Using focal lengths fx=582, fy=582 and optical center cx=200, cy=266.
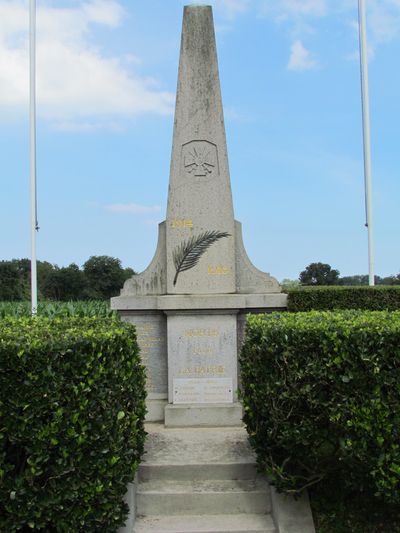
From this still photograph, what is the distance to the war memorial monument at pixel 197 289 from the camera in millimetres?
6492

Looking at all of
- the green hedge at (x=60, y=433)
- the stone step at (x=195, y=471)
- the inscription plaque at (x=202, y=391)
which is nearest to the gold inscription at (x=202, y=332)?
the inscription plaque at (x=202, y=391)

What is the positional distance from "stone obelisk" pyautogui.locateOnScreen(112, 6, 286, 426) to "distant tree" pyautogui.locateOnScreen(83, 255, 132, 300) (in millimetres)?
42867

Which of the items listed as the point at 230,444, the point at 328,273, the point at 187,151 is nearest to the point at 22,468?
the point at 230,444

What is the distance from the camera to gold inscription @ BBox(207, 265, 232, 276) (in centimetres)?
683

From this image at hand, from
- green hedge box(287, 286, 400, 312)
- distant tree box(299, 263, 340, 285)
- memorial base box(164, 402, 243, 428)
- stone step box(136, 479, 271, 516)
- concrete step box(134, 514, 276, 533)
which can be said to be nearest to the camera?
concrete step box(134, 514, 276, 533)

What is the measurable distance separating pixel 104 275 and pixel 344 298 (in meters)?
43.1

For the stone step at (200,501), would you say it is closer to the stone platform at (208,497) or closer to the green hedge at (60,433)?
the stone platform at (208,497)

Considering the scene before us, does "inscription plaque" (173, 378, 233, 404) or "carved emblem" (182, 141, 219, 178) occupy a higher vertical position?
"carved emblem" (182, 141, 219, 178)

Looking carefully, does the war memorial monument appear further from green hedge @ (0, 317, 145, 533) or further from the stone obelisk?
green hedge @ (0, 317, 145, 533)

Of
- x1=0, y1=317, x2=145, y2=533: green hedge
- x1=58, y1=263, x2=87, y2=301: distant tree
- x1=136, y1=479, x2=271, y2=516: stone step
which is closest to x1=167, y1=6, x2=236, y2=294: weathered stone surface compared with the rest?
x1=136, y1=479, x2=271, y2=516: stone step

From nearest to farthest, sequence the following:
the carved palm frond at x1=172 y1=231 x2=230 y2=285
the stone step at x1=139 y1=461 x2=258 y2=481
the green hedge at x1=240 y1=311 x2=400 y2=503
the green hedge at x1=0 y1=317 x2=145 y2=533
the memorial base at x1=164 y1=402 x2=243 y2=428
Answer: the green hedge at x1=0 y1=317 x2=145 y2=533
the green hedge at x1=240 y1=311 x2=400 y2=503
the stone step at x1=139 y1=461 x2=258 y2=481
the memorial base at x1=164 y1=402 x2=243 y2=428
the carved palm frond at x1=172 y1=231 x2=230 y2=285

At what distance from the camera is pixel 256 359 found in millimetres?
4746

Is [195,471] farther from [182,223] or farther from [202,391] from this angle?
[182,223]

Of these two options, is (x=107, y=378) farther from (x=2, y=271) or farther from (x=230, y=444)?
(x=2, y=271)
